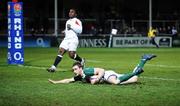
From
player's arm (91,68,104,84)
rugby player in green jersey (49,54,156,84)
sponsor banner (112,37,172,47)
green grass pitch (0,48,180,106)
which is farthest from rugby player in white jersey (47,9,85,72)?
sponsor banner (112,37,172,47)

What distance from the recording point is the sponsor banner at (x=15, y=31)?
2247 cm

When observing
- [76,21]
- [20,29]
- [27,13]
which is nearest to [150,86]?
[76,21]

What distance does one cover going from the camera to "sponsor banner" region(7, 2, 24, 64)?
73.7ft

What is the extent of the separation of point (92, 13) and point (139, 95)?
141ft

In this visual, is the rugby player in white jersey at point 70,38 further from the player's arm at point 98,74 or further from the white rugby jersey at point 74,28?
the player's arm at point 98,74

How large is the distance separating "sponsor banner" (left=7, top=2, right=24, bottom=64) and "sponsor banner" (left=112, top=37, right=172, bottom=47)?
82.0 feet

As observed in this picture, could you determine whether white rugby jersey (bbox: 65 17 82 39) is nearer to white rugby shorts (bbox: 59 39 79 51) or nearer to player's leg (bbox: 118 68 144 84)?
white rugby shorts (bbox: 59 39 79 51)

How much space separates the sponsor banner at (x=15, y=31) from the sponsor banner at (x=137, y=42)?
24981 mm

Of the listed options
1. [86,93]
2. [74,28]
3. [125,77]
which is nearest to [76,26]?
[74,28]

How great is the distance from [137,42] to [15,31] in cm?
2551

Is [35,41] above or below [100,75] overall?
below

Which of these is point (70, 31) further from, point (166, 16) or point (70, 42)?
point (166, 16)

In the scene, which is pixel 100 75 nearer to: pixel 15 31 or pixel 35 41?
pixel 15 31

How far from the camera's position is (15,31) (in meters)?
22.5
